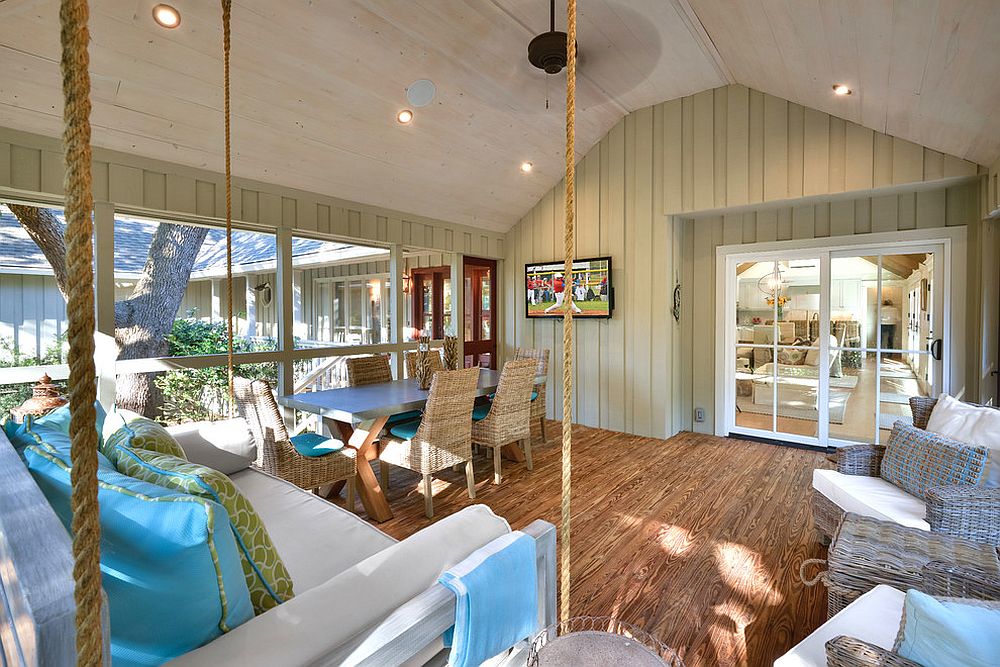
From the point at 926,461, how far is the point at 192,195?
15.2ft

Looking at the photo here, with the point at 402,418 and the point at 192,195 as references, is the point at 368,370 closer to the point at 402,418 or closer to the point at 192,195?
the point at 402,418

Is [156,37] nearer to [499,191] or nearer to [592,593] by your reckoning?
[499,191]

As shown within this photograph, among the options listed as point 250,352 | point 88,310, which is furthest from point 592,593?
point 250,352

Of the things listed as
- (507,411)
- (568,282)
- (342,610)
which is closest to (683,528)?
(507,411)

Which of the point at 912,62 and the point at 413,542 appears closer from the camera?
the point at 413,542

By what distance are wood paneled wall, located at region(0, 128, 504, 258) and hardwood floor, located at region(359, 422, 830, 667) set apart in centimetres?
232

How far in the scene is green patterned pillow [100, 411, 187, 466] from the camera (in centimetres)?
156

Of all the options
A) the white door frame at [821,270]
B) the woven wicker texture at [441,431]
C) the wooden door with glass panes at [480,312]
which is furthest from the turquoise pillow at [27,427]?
the white door frame at [821,270]

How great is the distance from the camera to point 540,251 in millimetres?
5820

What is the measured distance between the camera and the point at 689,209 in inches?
185

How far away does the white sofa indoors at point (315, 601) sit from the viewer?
0.67 meters

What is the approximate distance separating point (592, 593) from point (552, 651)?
1799 millimetres

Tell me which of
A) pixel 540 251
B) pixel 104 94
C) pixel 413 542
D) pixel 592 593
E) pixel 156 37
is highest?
pixel 156 37

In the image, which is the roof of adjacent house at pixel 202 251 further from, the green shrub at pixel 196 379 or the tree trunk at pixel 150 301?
the green shrub at pixel 196 379
